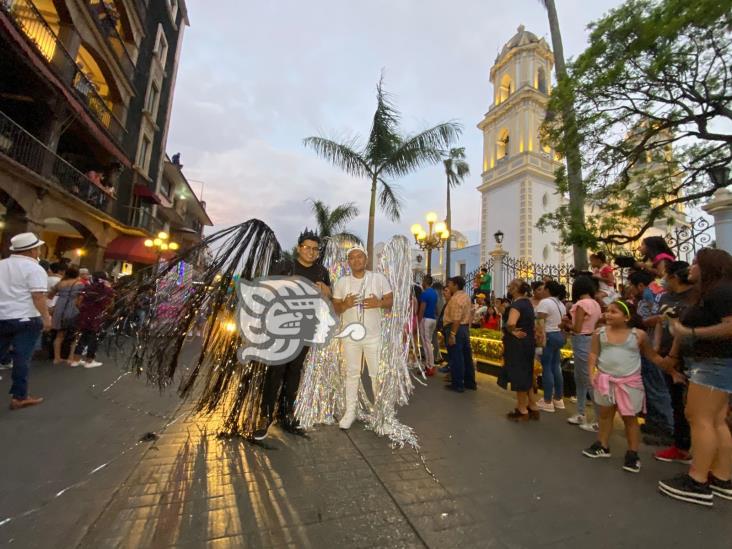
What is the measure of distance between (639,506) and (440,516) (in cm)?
135

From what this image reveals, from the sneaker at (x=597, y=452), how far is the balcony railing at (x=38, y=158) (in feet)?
38.1

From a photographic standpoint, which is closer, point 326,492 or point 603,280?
point 326,492

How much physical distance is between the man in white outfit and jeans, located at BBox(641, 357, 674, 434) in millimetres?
2928

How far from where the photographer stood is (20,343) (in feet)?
12.0

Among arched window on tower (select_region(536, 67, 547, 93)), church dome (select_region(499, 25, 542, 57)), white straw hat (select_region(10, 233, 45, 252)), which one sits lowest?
white straw hat (select_region(10, 233, 45, 252))

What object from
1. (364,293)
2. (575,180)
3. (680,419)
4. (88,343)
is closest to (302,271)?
(364,293)

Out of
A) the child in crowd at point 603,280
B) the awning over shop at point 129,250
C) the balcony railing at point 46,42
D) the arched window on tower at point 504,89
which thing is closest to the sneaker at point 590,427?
the child in crowd at point 603,280

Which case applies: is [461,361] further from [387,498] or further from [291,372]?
[387,498]

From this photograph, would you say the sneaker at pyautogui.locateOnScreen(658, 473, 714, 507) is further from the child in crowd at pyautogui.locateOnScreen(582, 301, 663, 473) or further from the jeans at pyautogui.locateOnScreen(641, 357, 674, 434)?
the jeans at pyautogui.locateOnScreen(641, 357, 674, 434)

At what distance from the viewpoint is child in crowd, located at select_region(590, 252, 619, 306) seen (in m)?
4.60

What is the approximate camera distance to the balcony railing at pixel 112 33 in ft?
40.3

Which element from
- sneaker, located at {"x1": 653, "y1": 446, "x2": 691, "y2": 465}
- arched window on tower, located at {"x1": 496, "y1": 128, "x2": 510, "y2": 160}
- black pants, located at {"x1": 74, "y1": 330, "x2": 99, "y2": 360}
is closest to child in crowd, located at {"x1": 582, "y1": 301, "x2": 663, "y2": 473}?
sneaker, located at {"x1": 653, "y1": 446, "x2": 691, "y2": 465}

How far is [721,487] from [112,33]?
2021 centimetres

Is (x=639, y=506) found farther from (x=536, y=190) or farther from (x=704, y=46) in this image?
(x=536, y=190)
